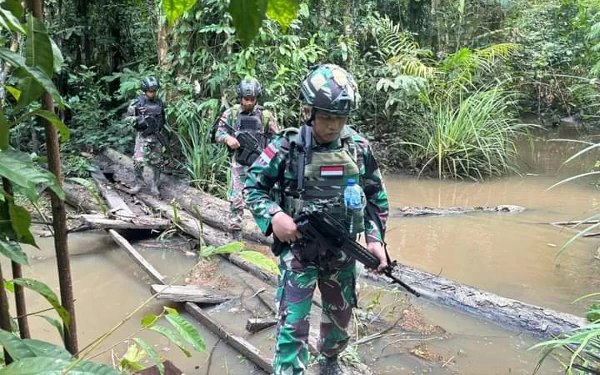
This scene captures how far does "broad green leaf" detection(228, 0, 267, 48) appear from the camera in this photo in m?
0.68

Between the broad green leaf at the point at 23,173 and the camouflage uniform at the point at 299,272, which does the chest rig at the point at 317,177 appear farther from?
the broad green leaf at the point at 23,173

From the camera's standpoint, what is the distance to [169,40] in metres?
8.23

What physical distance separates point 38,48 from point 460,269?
481cm

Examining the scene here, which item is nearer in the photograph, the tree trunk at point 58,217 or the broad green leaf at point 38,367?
the broad green leaf at point 38,367

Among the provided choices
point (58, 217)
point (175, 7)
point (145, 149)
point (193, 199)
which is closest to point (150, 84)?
point (145, 149)

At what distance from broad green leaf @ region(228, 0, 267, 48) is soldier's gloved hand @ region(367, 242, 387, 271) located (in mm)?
2188

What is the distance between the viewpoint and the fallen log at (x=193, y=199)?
230 inches

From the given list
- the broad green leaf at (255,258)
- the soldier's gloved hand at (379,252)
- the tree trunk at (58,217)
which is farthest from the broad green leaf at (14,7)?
the soldier's gloved hand at (379,252)

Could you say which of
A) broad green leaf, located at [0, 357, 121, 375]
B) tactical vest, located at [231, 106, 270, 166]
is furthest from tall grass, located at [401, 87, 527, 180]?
broad green leaf, located at [0, 357, 121, 375]

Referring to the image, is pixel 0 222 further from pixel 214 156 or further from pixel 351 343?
pixel 214 156

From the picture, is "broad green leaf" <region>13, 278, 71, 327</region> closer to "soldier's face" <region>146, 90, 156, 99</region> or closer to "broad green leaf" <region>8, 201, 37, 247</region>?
"broad green leaf" <region>8, 201, 37, 247</region>

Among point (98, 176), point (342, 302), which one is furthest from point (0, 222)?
point (98, 176)

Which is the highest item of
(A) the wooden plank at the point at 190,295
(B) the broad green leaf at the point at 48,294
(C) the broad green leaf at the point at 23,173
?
(C) the broad green leaf at the point at 23,173

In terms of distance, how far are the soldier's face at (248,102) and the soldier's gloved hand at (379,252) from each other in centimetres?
328
